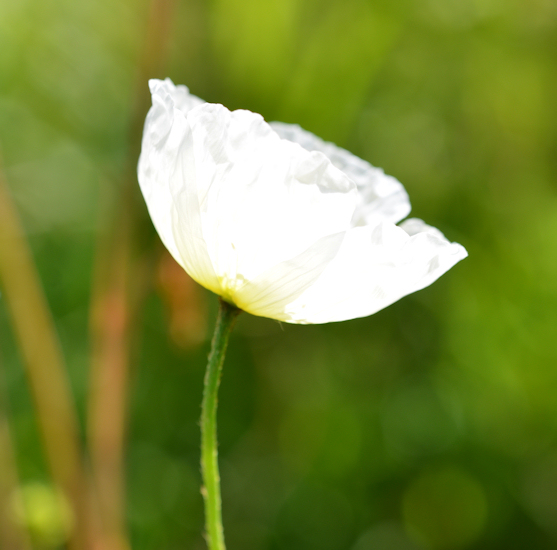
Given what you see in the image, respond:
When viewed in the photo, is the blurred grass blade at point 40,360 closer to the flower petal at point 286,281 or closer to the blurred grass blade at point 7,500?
the blurred grass blade at point 7,500

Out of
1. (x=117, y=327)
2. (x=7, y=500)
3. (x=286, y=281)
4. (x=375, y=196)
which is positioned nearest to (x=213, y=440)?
(x=286, y=281)

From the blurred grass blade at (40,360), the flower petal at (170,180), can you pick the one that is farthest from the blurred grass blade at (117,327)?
the flower petal at (170,180)

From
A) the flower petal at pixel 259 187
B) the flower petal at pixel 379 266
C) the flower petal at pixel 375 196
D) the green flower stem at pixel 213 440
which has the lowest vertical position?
the green flower stem at pixel 213 440

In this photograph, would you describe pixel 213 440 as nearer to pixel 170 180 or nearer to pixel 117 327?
pixel 170 180

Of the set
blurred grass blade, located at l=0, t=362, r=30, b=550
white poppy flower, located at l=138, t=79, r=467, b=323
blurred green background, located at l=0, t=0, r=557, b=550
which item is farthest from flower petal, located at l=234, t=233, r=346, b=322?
blurred green background, located at l=0, t=0, r=557, b=550

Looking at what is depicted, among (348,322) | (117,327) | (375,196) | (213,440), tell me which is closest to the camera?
(213,440)

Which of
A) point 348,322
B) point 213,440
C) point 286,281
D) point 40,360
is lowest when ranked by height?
point 213,440
